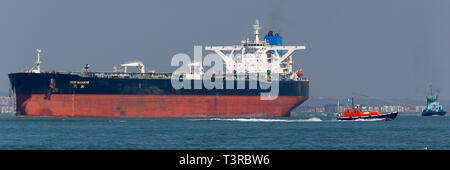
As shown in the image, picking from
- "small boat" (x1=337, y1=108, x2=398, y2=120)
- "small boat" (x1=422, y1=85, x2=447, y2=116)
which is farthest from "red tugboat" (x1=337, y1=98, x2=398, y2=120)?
"small boat" (x1=422, y1=85, x2=447, y2=116)

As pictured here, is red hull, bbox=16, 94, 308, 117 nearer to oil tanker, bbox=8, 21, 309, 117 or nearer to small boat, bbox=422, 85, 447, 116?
oil tanker, bbox=8, 21, 309, 117

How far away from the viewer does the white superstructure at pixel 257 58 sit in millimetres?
86062

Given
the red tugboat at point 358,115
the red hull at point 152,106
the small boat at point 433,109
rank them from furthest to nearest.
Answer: the small boat at point 433,109 < the red hull at point 152,106 < the red tugboat at point 358,115

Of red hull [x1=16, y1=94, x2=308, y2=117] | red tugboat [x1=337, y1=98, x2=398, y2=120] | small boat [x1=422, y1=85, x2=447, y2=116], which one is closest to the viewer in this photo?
red tugboat [x1=337, y1=98, x2=398, y2=120]

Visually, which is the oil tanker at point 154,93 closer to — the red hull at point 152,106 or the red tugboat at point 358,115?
the red hull at point 152,106

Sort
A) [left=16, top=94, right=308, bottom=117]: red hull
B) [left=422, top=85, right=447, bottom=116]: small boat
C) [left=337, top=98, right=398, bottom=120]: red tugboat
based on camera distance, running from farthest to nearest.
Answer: [left=422, top=85, right=447, bottom=116]: small boat
[left=16, top=94, right=308, bottom=117]: red hull
[left=337, top=98, right=398, bottom=120]: red tugboat

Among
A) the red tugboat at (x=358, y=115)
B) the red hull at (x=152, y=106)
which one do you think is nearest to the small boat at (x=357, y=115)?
the red tugboat at (x=358, y=115)

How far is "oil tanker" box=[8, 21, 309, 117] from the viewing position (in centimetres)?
7000

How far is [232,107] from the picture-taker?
78.1 metres

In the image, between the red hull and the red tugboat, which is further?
the red hull

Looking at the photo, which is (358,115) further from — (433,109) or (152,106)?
(433,109)

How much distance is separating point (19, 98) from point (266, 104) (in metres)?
27.0
